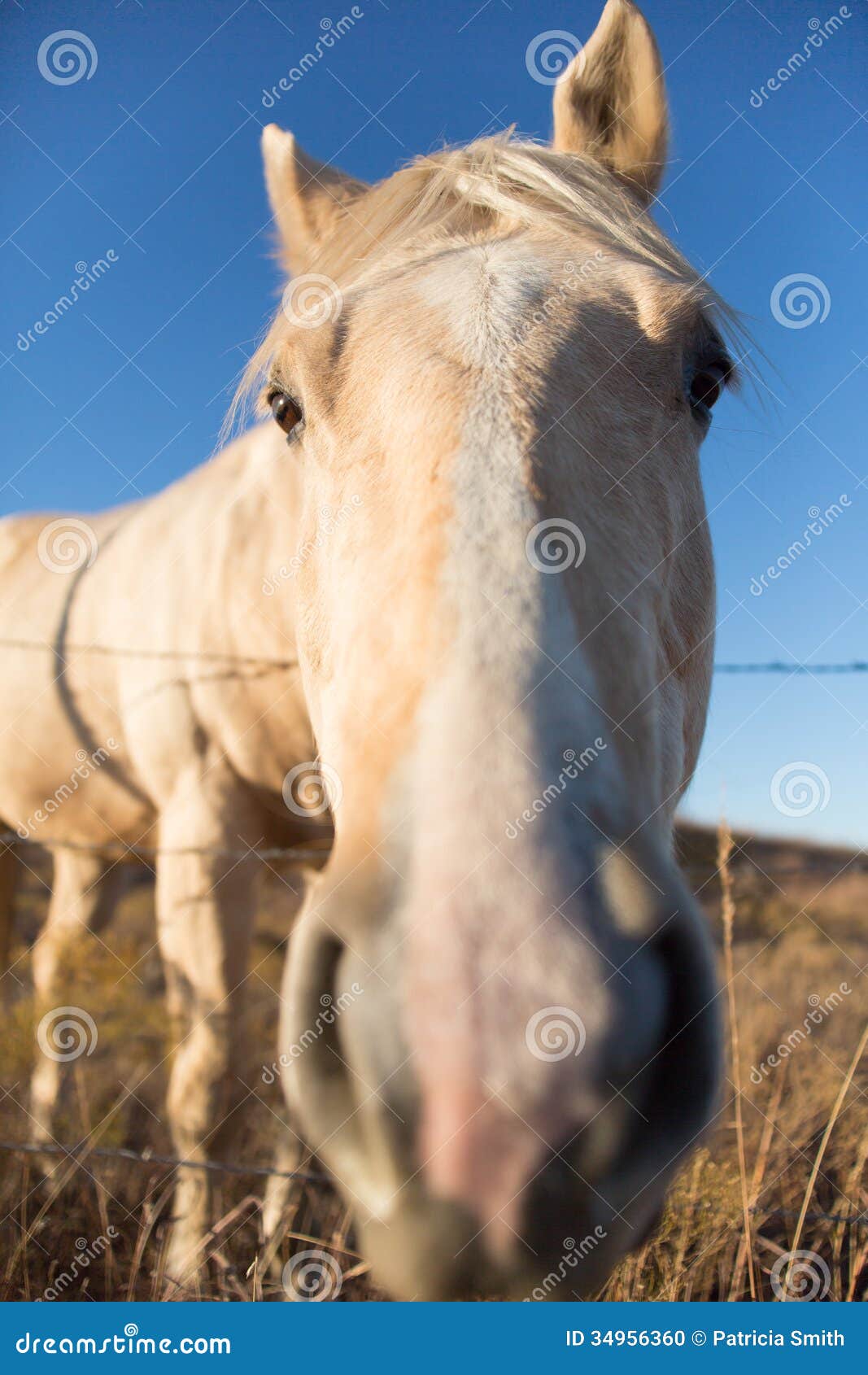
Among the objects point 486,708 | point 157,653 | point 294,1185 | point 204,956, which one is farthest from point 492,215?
point 294,1185

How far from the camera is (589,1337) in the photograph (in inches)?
68.0

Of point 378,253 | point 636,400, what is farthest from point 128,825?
point 636,400

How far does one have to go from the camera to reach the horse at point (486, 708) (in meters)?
0.91

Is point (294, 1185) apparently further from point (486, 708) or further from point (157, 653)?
point (486, 708)

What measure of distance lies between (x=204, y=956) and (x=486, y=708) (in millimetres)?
2364

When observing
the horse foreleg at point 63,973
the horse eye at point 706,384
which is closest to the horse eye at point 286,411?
the horse eye at point 706,384

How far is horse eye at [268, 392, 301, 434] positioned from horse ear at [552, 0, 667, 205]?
109 centimetres

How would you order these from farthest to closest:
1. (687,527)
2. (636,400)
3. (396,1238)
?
(687,527) < (636,400) < (396,1238)

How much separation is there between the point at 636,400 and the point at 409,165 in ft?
3.76

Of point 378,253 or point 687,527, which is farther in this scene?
point 378,253

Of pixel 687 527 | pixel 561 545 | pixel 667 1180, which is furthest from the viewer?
pixel 687 527

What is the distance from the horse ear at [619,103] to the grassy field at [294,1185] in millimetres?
2002

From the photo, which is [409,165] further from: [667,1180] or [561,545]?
[667,1180]

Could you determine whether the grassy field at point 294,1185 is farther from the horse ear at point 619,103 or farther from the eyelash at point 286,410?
the horse ear at point 619,103
